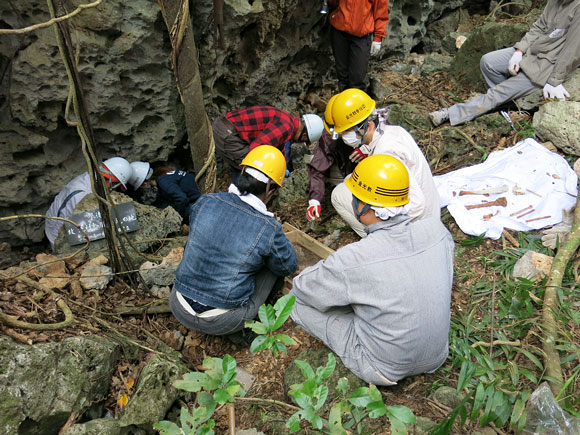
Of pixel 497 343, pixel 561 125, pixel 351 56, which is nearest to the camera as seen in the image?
pixel 497 343

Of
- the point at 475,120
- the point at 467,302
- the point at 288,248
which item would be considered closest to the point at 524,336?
the point at 467,302

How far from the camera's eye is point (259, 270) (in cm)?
343

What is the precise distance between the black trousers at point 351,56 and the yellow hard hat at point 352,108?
229cm

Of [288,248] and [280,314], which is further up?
[280,314]

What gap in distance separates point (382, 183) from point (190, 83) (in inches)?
72.6

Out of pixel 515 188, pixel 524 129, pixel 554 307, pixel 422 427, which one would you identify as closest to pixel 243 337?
pixel 422 427

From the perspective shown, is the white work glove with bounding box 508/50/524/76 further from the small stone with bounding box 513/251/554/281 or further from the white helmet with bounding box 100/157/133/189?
the white helmet with bounding box 100/157/133/189

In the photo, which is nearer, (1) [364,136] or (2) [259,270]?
(2) [259,270]

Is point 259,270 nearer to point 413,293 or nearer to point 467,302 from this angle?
point 413,293

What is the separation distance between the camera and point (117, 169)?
15.8 ft

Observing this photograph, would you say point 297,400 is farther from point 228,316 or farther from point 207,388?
point 228,316

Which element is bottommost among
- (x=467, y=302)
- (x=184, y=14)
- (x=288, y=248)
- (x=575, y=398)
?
(x=467, y=302)

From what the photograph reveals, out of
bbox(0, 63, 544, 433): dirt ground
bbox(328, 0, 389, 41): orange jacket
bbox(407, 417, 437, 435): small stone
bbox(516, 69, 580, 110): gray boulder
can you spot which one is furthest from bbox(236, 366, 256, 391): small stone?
bbox(328, 0, 389, 41): orange jacket

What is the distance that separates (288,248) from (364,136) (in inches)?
51.3
